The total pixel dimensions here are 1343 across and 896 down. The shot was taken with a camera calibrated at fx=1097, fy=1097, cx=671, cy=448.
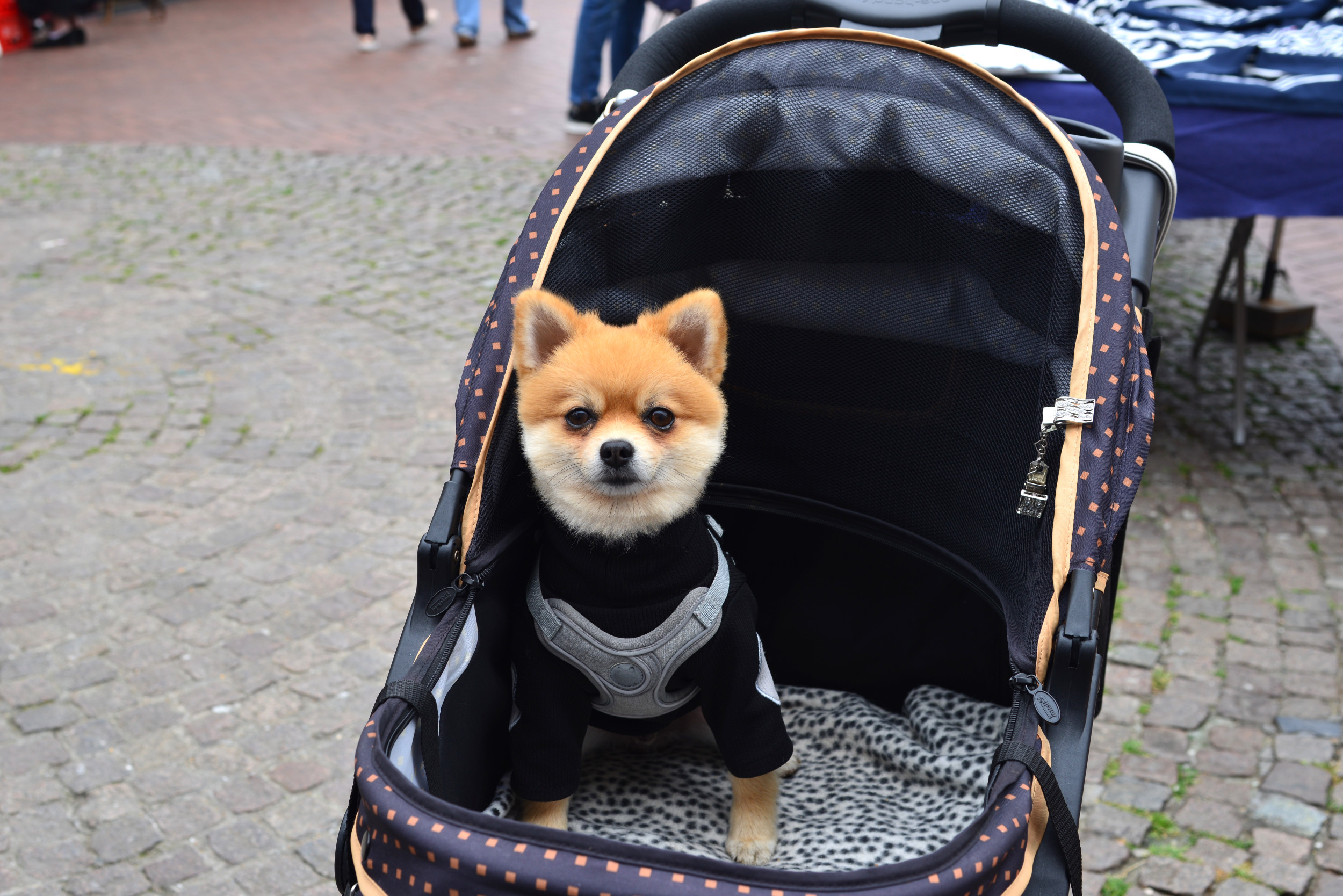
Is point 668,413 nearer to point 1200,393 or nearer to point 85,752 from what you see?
point 85,752

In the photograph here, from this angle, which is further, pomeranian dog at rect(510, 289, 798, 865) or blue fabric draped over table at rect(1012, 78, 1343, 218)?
blue fabric draped over table at rect(1012, 78, 1343, 218)

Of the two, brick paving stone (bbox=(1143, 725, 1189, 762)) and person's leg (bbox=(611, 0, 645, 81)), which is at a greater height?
person's leg (bbox=(611, 0, 645, 81))

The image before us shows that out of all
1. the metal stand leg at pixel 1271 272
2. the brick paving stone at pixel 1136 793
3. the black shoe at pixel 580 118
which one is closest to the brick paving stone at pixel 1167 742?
the brick paving stone at pixel 1136 793

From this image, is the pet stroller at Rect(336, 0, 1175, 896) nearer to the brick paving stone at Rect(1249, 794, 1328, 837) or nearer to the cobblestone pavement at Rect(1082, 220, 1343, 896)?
the cobblestone pavement at Rect(1082, 220, 1343, 896)

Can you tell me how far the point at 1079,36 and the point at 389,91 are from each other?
8.56m

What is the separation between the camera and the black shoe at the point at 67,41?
1179 cm

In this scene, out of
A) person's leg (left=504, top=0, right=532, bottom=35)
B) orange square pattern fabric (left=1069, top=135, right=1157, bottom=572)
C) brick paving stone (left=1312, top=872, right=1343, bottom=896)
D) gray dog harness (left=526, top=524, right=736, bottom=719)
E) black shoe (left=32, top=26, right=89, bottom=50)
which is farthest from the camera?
black shoe (left=32, top=26, right=89, bottom=50)

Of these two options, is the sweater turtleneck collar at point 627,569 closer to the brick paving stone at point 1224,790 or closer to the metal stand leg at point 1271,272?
the brick paving stone at point 1224,790

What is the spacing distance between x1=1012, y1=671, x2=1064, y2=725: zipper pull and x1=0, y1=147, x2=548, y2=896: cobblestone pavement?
1.70 m

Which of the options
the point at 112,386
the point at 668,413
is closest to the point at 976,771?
the point at 668,413

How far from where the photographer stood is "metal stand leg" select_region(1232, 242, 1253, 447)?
14.0ft

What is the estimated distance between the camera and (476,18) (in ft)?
37.0

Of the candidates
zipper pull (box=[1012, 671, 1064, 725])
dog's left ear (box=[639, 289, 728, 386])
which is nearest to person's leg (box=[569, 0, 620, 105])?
dog's left ear (box=[639, 289, 728, 386])

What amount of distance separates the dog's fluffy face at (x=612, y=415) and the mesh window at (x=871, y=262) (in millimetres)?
249
